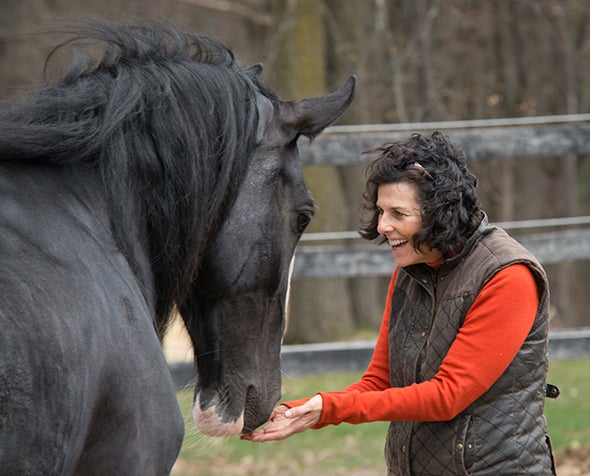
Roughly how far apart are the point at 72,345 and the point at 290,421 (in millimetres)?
1097

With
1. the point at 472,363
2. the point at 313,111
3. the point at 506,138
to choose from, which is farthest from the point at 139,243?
the point at 506,138

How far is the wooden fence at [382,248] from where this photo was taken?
6395mm

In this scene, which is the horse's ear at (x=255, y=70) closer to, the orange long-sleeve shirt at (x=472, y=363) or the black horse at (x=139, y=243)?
the black horse at (x=139, y=243)

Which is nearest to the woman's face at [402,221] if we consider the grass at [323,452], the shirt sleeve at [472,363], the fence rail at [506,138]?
the shirt sleeve at [472,363]

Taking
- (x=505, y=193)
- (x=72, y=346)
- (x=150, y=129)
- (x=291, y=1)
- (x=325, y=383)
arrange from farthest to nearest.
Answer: (x=505, y=193), (x=291, y=1), (x=325, y=383), (x=150, y=129), (x=72, y=346)

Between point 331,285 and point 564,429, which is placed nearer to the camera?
point 564,429

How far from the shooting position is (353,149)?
6480mm

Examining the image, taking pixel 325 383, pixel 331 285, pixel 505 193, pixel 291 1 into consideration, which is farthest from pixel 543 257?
pixel 505 193

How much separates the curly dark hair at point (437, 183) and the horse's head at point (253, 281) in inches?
10.5

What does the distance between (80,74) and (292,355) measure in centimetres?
393

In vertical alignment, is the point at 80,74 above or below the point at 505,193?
above

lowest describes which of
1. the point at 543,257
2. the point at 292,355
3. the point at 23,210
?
the point at 292,355

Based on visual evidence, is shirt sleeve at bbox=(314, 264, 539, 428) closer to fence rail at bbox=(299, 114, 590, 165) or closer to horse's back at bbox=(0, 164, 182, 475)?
horse's back at bbox=(0, 164, 182, 475)

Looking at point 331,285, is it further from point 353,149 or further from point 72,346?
point 72,346
